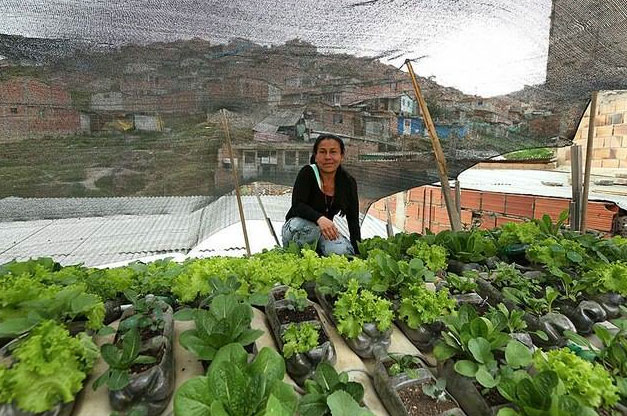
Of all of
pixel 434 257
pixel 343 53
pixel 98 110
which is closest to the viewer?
pixel 434 257

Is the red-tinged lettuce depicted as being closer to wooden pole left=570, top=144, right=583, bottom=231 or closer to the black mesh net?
the black mesh net

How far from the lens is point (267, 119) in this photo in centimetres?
230

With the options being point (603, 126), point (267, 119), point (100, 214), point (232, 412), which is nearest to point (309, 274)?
point (232, 412)

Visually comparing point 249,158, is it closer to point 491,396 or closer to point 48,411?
point 48,411

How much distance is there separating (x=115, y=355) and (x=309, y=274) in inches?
29.5

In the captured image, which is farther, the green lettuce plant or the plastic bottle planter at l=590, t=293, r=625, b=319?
the plastic bottle planter at l=590, t=293, r=625, b=319

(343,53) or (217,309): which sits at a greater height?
(343,53)

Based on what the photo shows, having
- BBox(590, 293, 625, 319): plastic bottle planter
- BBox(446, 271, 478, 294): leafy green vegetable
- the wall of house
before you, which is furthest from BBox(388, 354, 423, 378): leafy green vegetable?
the wall of house

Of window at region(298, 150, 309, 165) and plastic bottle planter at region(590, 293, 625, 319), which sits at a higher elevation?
window at region(298, 150, 309, 165)

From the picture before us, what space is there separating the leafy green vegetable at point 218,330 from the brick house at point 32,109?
1371 mm

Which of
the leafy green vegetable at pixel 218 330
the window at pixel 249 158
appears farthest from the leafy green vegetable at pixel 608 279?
the window at pixel 249 158

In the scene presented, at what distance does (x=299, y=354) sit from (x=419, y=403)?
0.35 meters

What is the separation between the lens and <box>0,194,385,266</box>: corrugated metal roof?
2.29 m

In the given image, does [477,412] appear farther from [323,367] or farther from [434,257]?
[434,257]
